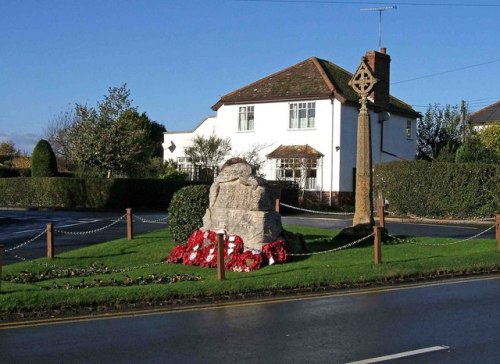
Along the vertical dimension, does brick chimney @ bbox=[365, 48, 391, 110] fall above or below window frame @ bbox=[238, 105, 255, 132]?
above

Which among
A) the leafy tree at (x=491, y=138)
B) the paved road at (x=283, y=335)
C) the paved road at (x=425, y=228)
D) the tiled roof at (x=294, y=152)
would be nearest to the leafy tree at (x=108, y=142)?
the tiled roof at (x=294, y=152)

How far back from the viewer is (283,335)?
863 cm

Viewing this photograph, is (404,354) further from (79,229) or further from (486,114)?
(486,114)

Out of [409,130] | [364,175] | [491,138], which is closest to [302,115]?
[409,130]

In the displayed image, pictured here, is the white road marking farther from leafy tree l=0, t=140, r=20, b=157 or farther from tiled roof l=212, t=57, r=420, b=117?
leafy tree l=0, t=140, r=20, b=157

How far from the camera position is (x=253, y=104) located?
4394 centimetres

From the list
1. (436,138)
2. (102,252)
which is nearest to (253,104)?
(436,138)

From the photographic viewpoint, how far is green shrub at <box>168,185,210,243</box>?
59.8ft

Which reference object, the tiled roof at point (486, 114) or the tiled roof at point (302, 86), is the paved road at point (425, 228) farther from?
the tiled roof at point (486, 114)

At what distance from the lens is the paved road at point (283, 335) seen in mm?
7562

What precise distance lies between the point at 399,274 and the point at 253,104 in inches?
1207

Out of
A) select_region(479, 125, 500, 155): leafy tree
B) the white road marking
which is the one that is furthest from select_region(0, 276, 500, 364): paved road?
select_region(479, 125, 500, 155): leafy tree

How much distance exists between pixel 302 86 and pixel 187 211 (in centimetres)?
2557

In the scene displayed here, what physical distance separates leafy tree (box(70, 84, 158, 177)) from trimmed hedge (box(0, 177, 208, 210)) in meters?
3.56
